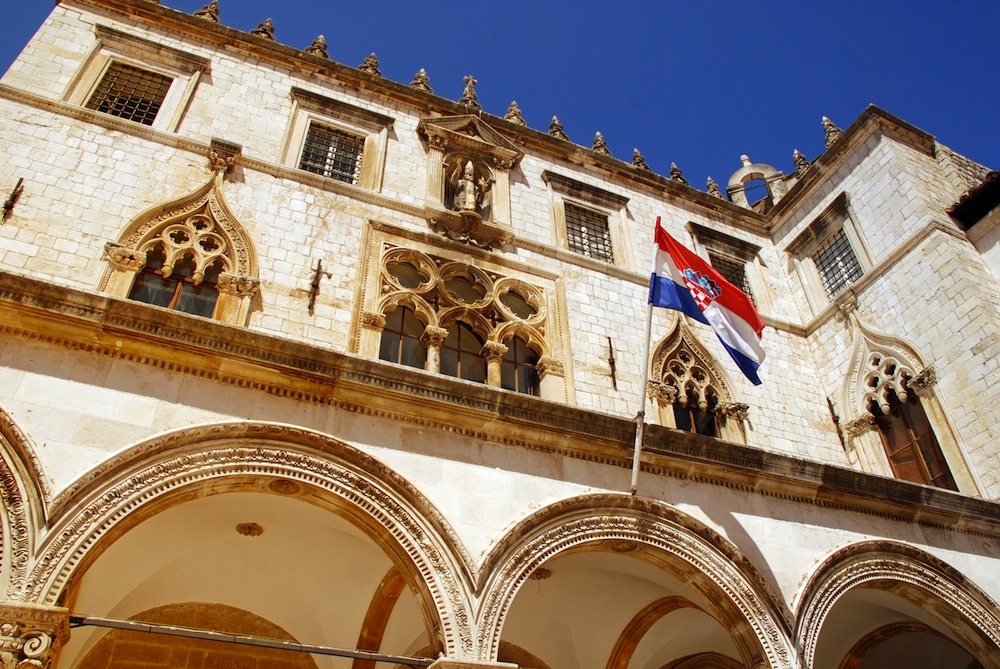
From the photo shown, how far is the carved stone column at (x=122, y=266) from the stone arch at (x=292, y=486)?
3328mm

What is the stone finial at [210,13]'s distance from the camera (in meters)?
13.5

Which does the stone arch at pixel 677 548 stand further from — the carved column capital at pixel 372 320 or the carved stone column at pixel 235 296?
the carved stone column at pixel 235 296

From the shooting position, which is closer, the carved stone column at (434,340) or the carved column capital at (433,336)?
the carved stone column at (434,340)

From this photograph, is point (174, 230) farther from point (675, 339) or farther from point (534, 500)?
point (675, 339)

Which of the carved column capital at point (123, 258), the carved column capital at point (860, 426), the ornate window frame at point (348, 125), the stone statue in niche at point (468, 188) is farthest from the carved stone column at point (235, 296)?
the carved column capital at point (860, 426)

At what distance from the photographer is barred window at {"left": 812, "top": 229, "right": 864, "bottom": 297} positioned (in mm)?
15484

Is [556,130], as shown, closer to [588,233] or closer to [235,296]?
[588,233]

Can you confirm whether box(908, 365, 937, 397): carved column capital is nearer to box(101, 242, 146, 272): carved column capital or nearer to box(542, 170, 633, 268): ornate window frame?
box(542, 170, 633, 268): ornate window frame

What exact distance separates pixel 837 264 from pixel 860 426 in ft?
13.1

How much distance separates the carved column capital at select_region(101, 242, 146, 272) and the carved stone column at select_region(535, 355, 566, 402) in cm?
581

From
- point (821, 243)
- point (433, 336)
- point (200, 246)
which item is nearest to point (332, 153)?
point (200, 246)

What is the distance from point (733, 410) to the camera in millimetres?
12648

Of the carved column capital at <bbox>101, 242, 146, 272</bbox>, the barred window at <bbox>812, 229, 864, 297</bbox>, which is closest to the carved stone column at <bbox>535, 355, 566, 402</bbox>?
the carved column capital at <bbox>101, 242, 146, 272</bbox>

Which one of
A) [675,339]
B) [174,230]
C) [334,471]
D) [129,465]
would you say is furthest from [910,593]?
[174,230]
